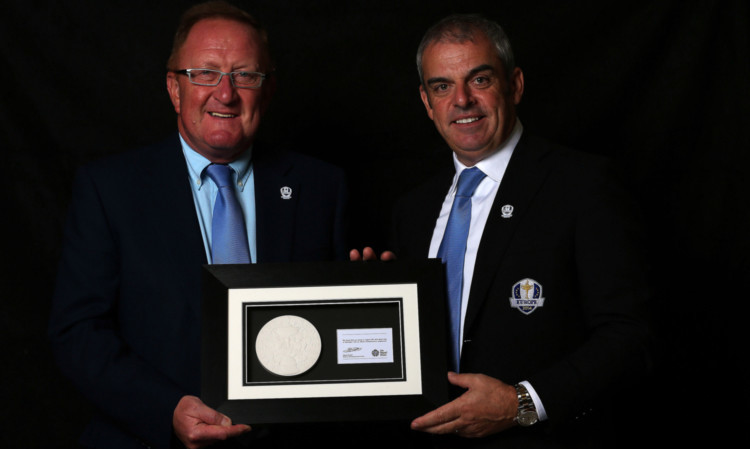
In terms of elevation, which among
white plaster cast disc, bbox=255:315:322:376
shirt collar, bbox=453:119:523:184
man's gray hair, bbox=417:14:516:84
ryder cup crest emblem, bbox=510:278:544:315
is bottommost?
white plaster cast disc, bbox=255:315:322:376

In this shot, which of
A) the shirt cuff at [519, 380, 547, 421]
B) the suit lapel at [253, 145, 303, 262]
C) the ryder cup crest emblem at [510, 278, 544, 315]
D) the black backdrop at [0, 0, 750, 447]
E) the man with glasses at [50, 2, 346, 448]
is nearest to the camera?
the shirt cuff at [519, 380, 547, 421]

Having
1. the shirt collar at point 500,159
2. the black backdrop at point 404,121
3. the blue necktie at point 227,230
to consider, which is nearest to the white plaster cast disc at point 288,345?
the blue necktie at point 227,230

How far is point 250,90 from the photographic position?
2.95 m

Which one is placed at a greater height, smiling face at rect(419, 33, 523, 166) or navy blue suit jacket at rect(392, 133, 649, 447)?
smiling face at rect(419, 33, 523, 166)

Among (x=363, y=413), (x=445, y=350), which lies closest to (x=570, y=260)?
(x=445, y=350)

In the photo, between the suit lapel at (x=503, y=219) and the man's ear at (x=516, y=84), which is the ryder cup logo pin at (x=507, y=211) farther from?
the man's ear at (x=516, y=84)

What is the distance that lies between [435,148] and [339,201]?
85 centimetres

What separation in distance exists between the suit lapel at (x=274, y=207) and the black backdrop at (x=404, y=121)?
0.75 metres

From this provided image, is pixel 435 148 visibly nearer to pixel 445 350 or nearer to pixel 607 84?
pixel 607 84

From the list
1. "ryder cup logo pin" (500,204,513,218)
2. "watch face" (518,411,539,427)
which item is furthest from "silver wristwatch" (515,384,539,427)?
"ryder cup logo pin" (500,204,513,218)

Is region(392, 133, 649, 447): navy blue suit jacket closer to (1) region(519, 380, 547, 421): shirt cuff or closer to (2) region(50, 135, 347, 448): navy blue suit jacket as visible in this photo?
(1) region(519, 380, 547, 421): shirt cuff

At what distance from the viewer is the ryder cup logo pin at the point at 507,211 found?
2.66 metres

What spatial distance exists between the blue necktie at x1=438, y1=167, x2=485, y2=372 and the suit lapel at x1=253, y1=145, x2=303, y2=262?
591 millimetres

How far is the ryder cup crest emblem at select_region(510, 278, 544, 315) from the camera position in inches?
102
